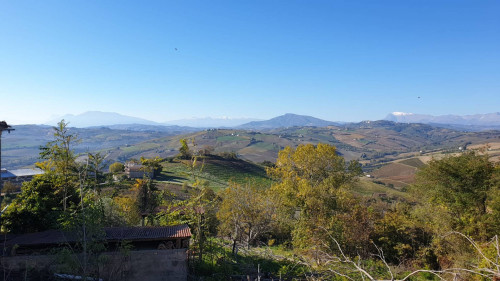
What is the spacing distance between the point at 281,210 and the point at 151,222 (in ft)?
30.2

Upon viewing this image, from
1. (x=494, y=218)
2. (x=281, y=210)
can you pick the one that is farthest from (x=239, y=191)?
(x=494, y=218)

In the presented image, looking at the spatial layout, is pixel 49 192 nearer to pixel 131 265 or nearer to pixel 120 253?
pixel 120 253

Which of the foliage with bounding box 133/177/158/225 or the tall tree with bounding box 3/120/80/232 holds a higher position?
the tall tree with bounding box 3/120/80/232

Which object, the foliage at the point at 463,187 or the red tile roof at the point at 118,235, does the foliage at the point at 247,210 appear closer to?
the red tile roof at the point at 118,235

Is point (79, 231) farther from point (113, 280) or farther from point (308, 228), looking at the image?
point (308, 228)

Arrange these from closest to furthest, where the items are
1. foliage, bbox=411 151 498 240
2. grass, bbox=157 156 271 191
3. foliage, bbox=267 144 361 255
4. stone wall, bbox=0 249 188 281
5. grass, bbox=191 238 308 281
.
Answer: stone wall, bbox=0 249 188 281, grass, bbox=191 238 308 281, foliage, bbox=267 144 361 255, foliage, bbox=411 151 498 240, grass, bbox=157 156 271 191

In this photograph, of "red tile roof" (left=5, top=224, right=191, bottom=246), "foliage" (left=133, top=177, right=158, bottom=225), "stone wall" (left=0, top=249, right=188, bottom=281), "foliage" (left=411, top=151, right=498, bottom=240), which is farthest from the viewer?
"foliage" (left=133, top=177, right=158, bottom=225)

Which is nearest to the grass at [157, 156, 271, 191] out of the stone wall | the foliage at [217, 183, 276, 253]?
the foliage at [217, 183, 276, 253]

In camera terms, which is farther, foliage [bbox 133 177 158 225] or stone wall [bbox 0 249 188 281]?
foliage [bbox 133 177 158 225]

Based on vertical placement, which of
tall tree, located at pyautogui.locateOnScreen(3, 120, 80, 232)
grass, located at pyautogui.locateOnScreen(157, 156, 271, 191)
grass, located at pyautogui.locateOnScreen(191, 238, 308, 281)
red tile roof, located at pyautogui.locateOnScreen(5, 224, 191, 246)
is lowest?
grass, located at pyautogui.locateOnScreen(157, 156, 271, 191)

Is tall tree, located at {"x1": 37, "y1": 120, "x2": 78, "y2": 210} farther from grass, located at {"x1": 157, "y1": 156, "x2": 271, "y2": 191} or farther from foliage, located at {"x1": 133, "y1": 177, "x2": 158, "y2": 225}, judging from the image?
grass, located at {"x1": 157, "y1": 156, "x2": 271, "y2": 191}

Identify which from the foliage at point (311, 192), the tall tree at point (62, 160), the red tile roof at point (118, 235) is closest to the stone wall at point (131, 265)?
the red tile roof at point (118, 235)

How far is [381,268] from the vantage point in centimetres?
1522

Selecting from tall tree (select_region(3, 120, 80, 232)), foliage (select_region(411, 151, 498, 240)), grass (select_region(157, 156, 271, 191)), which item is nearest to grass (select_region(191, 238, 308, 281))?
tall tree (select_region(3, 120, 80, 232))
